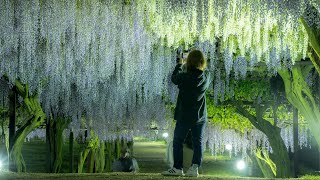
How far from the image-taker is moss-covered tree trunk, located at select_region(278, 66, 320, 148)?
1034 centimetres

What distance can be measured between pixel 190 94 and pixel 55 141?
14043mm

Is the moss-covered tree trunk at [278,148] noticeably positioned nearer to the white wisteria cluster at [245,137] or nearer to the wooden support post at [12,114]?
the white wisteria cluster at [245,137]

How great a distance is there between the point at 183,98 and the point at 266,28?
2.84m

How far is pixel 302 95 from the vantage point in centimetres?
1098

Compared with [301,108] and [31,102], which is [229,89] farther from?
[31,102]

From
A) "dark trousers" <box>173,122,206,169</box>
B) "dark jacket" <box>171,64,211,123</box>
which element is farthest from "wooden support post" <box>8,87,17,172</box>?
"dark jacket" <box>171,64,211,123</box>

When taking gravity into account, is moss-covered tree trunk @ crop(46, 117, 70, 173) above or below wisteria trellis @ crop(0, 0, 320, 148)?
below

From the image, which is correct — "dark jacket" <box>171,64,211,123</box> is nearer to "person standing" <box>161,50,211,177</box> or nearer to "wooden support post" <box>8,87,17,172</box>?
"person standing" <box>161,50,211,177</box>

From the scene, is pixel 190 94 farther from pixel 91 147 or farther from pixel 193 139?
pixel 91 147

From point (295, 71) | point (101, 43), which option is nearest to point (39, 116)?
point (101, 43)

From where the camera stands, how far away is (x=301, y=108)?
10.6 meters

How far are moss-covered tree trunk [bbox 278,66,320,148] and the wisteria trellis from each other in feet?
1.74

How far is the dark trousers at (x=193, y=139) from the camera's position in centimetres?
620

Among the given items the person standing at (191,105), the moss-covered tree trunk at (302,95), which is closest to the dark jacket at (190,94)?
the person standing at (191,105)
